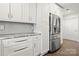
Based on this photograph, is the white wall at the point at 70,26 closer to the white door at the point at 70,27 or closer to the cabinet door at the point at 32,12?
the white door at the point at 70,27

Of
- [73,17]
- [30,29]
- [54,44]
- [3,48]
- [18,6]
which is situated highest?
[18,6]

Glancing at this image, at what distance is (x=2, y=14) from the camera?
1.54m

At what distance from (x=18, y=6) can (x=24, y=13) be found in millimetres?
250

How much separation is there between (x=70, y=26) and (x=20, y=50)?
99 cm

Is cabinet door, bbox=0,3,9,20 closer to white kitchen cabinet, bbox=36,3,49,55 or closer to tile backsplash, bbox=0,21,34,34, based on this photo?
tile backsplash, bbox=0,21,34,34

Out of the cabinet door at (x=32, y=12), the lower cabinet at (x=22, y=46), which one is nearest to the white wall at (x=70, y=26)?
the lower cabinet at (x=22, y=46)

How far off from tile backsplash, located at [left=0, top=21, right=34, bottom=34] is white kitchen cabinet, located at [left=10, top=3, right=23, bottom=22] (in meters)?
0.16

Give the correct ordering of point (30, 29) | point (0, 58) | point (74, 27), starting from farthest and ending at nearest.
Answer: point (30, 29) → point (74, 27) → point (0, 58)

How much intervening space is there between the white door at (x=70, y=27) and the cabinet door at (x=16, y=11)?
2.80 ft

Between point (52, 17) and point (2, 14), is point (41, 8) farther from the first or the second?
point (2, 14)

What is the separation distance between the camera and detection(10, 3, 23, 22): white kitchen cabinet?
1755 mm

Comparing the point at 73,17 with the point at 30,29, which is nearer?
the point at 73,17

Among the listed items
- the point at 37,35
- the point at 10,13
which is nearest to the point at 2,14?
the point at 10,13

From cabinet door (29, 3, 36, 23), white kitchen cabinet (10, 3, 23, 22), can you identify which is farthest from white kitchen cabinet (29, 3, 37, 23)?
white kitchen cabinet (10, 3, 23, 22)
